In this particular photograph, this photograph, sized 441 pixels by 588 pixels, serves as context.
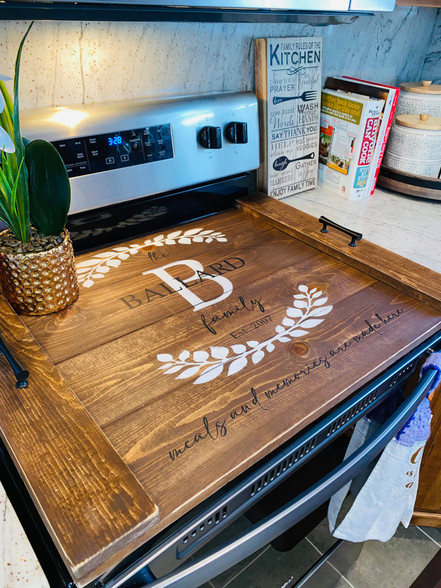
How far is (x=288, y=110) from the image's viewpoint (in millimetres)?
1111

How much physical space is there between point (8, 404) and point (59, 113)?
0.54 metres

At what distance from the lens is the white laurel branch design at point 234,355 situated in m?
0.63

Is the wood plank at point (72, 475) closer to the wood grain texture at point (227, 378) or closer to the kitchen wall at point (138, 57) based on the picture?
the wood grain texture at point (227, 378)

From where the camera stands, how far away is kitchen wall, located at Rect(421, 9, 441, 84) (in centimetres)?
147

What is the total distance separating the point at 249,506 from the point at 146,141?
70cm

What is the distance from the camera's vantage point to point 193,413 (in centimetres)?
56

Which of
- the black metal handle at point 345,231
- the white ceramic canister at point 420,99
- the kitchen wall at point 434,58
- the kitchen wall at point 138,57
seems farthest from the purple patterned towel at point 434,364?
the kitchen wall at point 434,58

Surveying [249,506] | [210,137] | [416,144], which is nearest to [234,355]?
[249,506]

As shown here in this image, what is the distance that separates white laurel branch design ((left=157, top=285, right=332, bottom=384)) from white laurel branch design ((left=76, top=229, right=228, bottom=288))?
28 centimetres

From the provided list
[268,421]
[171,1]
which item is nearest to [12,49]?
[171,1]

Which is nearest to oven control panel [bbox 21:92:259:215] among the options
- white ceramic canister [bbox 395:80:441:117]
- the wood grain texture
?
the wood grain texture

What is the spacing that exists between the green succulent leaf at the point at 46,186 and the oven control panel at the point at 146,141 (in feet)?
0.42

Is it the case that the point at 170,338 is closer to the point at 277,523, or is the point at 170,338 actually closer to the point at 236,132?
the point at 277,523

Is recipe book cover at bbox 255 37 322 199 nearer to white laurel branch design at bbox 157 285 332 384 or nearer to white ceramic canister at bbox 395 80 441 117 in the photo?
white ceramic canister at bbox 395 80 441 117
